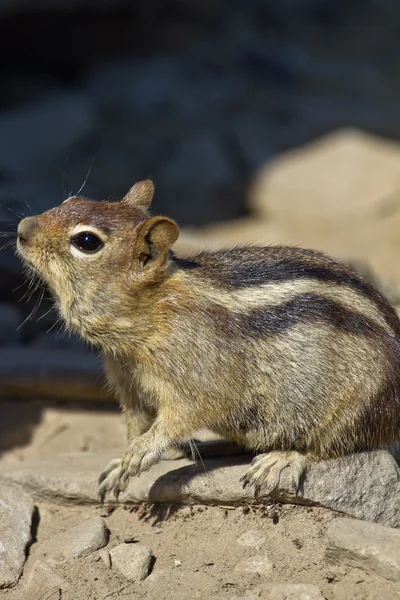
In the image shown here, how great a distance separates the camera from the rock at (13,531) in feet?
15.0

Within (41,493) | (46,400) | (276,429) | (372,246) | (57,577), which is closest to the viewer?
(57,577)

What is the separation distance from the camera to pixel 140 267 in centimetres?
A: 473

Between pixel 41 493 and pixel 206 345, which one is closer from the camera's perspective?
pixel 206 345

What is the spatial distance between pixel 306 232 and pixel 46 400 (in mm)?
4614

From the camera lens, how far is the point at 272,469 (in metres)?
4.74

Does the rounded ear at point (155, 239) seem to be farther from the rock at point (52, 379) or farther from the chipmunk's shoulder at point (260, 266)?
the rock at point (52, 379)

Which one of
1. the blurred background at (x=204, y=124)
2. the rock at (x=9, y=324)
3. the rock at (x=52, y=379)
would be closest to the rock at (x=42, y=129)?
the blurred background at (x=204, y=124)

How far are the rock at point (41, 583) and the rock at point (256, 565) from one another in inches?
32.8

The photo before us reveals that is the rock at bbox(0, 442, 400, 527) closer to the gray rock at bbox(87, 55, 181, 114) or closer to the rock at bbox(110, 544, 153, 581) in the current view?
the rock at bbox(110, 544, 153, 581)

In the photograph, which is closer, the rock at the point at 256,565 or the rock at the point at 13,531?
the rock at the point at 256,565

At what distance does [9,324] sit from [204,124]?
564 cm

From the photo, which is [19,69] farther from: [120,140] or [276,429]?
[276,429]

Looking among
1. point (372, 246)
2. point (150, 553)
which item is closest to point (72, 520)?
point (150, 553)

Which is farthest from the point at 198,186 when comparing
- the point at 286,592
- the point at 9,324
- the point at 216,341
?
the point at 286,592
